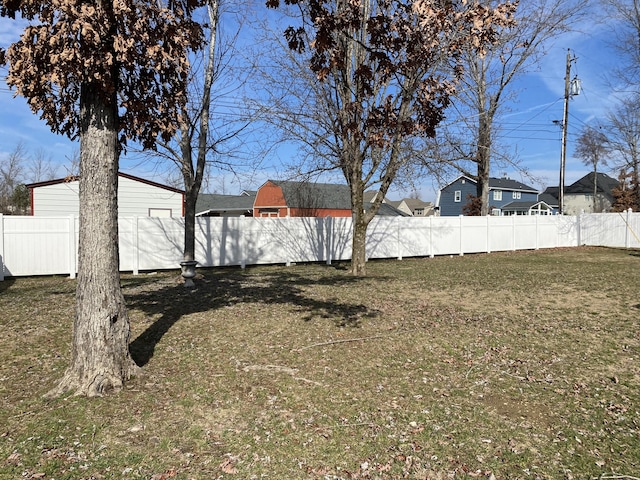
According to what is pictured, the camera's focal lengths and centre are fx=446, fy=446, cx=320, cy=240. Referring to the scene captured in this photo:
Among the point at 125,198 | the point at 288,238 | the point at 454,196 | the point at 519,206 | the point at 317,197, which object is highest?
the point at 454,196

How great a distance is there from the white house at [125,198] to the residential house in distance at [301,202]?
11.9 meters

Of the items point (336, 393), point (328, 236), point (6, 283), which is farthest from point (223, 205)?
point (336, 393)

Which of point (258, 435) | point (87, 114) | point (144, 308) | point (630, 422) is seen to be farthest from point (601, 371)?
point (144, 308)

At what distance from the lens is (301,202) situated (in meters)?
31.8

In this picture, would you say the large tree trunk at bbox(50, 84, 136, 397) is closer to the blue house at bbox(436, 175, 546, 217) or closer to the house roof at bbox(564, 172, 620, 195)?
the blue house at bbox(436, 175, 546, 217)

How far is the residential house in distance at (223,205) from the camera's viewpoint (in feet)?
111

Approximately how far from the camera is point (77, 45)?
10.5 ft

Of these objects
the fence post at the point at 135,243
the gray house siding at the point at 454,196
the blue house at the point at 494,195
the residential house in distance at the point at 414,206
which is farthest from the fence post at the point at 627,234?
the residential house in distance at the point at 414,206

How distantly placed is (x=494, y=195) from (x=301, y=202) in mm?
24632

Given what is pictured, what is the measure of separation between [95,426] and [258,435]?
45.5 inches

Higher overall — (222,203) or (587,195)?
(587,195)

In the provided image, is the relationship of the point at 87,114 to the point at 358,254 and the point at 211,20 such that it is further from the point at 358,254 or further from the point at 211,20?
the point at 358,254

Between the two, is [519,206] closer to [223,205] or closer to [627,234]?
[627,234]

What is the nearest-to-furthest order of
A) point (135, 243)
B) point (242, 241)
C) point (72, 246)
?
point (72, 246) < point (135, 243) < point (242, 241)
